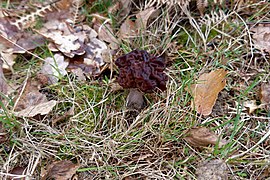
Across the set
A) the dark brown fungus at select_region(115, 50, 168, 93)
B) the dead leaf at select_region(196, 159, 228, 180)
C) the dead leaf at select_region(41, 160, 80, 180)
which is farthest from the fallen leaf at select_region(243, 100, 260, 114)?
the dead leaf at select_region(41, 160, 80, 180)

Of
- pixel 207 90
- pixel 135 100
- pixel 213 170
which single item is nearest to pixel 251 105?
pixel 207 90

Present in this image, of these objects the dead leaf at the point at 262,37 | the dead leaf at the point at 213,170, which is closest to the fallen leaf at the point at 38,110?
the dead leaf at the point at 213,170

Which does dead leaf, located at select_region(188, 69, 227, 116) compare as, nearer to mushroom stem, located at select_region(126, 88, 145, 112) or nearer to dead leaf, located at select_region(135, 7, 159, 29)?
mushroom stem, located at select_region(126, 88, 145, 112)

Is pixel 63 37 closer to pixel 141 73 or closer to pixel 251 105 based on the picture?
pixel 141 73

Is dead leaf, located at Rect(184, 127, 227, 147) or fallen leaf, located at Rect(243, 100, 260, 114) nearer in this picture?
dead leaf, located at Rect(184, 127, 227, 147)

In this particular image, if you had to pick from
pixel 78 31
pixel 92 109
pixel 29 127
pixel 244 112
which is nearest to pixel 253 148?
pixel 244 112
